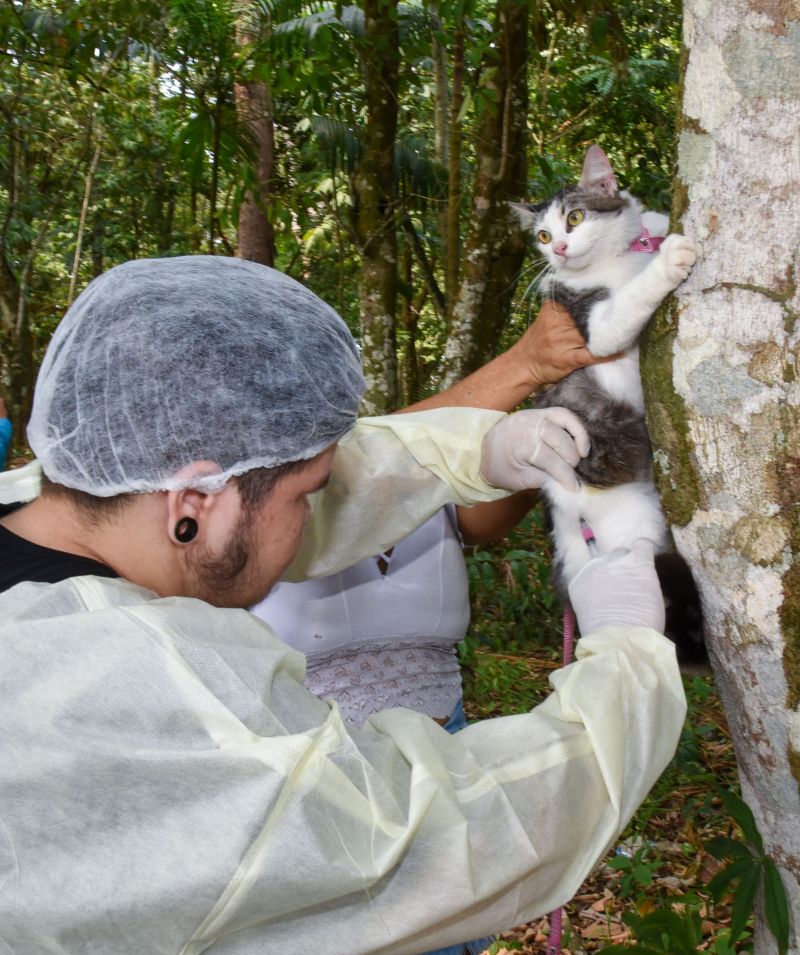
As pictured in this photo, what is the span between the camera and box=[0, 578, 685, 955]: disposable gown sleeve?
3.91 feet

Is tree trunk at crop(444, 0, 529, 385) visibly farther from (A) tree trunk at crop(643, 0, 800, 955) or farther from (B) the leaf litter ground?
(A) tree trunk at crop(643, 0, 800, 955)

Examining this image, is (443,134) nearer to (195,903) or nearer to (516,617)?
(516,617)

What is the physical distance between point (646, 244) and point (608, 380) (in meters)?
0.42

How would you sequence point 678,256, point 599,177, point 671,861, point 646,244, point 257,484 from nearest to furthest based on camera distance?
point 257,484, point 678,256, point 646,244, point 599,177, point 671,861

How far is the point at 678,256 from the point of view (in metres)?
1.62

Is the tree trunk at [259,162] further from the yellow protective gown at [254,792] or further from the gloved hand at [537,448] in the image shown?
the yellow protective gown at [254,792]

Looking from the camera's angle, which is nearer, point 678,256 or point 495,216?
point 678,256

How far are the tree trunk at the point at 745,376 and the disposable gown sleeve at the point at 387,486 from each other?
0.63 m

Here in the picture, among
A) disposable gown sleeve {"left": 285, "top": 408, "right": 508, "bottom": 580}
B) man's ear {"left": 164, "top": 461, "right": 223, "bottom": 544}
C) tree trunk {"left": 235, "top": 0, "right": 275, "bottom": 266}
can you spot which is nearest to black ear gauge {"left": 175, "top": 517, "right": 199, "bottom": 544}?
man's ear {"left": 164, "top": 461, "right": 223, "bottom": 544}

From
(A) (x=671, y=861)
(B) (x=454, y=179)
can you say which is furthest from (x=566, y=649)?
(B) (x=454, y=179)

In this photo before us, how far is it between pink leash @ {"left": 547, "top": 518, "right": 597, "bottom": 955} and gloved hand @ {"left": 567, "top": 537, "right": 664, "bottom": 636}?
133 mm

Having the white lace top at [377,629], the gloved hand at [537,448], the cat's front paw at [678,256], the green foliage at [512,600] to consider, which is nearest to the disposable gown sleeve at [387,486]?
the gloved hand at [537,448]

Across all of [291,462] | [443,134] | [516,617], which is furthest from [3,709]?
[443,134]

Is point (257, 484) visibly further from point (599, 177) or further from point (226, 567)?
point (599, 177)
